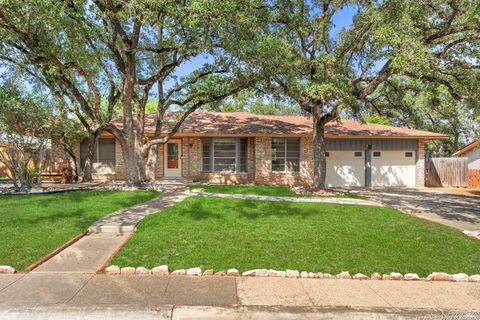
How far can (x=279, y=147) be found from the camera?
16.4m

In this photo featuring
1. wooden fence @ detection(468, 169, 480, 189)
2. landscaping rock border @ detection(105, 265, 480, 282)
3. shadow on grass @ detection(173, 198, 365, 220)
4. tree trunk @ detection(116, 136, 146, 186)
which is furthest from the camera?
wooden fence @ detection(468, 169, 480, 189)

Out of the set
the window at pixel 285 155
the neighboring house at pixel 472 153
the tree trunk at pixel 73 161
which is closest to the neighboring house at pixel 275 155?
the window at pixel 285 155

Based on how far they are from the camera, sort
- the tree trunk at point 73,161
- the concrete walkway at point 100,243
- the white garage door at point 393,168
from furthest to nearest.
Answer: the white garage door at point 393,168, the tree trunk at point 73,161, the concrete walkway at point 100,243

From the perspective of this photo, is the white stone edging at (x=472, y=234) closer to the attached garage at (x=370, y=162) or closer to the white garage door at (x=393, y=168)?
the attached garage at (x=370, y=162)

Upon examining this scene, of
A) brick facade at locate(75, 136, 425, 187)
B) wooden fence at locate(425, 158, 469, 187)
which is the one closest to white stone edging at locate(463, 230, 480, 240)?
brick facade at locate(75, 136, 425, 187)

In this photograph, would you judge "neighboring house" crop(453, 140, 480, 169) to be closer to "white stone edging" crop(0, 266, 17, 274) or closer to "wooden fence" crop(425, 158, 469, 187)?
"wooden fence" crop(425, 158, 469, 187)

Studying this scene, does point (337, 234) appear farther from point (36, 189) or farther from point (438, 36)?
point (36, 189)

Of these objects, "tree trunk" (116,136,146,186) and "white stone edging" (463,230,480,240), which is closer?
"white stone edging" (463,230,480,240)

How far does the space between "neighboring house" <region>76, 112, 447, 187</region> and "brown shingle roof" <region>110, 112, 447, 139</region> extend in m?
0.05

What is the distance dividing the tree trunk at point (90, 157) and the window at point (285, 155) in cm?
883

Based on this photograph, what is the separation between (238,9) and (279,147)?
801 centimetres

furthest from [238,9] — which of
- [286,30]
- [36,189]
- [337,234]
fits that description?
[36,189]

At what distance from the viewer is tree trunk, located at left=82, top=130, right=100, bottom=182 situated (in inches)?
583

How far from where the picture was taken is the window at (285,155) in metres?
16.4
